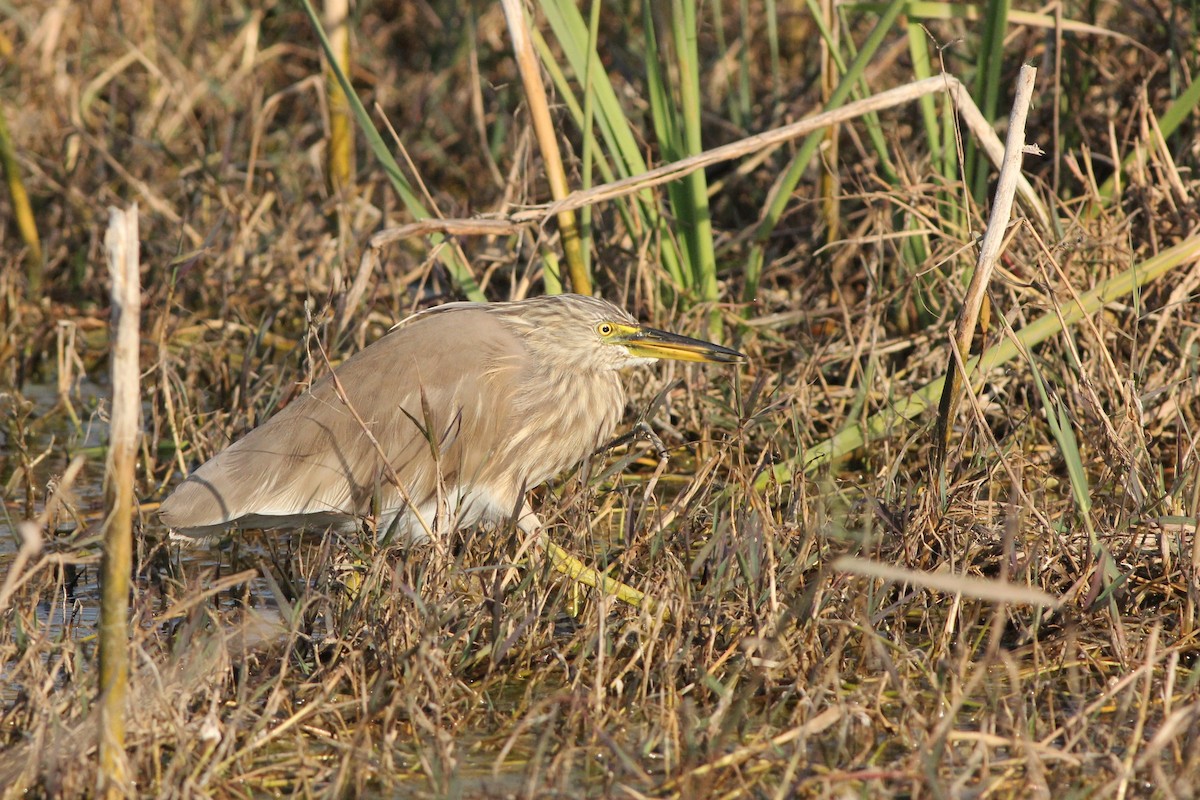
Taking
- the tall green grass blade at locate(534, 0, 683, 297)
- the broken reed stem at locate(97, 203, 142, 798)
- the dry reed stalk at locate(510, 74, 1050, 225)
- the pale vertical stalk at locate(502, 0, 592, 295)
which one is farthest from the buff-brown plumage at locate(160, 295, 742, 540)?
the broken reed stem at locate(97, 203, 142, 798)

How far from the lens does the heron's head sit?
11.9ft

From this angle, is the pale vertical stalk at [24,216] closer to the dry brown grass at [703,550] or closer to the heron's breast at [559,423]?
the dry brown grass at [703,550]

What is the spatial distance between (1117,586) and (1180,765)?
0.56m

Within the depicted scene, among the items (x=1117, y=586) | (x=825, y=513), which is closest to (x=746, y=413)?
(x=825, y=513)

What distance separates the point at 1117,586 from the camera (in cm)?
285

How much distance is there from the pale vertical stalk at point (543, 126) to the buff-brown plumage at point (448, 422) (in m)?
0.37

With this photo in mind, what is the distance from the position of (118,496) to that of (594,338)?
167 cm

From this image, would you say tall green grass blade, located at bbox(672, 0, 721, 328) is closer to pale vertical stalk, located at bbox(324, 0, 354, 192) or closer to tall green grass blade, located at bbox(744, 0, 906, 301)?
tall green grass blade, located at bbox(744, 0, 906, 301)

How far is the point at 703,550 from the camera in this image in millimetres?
2838

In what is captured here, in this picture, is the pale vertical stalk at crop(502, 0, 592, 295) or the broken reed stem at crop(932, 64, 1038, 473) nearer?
the broken reed stem at crop(932, 64, 1038, 473)

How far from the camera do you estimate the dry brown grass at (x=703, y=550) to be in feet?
8.00

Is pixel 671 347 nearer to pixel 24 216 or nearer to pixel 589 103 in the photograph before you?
pixel 589 103

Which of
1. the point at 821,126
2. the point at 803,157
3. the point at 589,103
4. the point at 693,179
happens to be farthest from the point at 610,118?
the point at 821,126

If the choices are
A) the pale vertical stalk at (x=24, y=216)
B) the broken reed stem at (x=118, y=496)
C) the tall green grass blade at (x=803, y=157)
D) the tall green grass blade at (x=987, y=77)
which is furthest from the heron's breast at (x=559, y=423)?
the pale vertical stalk at (x=24, y=216)
